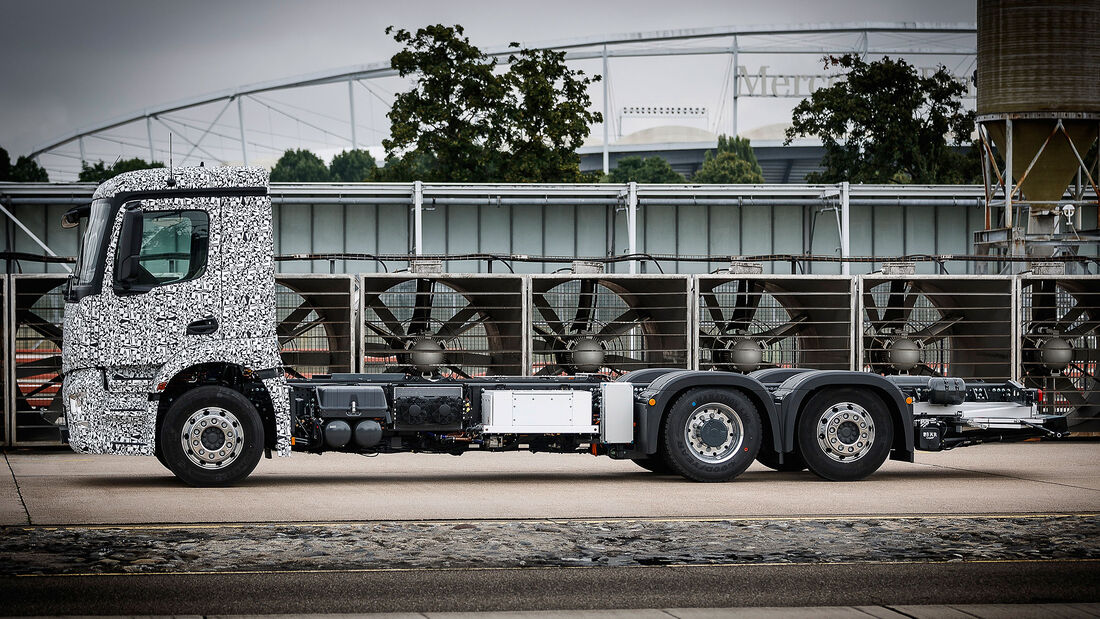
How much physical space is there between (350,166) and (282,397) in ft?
470

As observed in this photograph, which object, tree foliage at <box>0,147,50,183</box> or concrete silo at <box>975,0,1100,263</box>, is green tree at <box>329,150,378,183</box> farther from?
concrete silo at <box>975,0,1100,263</box>

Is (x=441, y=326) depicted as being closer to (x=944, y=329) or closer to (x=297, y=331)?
(x=297, y=331)

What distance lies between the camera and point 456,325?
73.6ft

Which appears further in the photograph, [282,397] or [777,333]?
[777,333]

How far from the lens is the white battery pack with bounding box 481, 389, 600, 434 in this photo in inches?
598

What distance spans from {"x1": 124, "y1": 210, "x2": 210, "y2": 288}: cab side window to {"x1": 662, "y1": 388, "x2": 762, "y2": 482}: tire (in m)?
5.75

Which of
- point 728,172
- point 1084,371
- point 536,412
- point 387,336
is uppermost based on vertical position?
point 728,172

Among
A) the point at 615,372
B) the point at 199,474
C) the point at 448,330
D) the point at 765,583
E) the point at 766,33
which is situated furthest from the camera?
the point at 766,33

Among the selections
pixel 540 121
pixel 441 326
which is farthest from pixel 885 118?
pixel 441 326

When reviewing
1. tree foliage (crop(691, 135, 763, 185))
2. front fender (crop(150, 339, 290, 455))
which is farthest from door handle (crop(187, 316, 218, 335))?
tree foliage (crop(691, 135, 763, 185))

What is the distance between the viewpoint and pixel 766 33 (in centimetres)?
12938

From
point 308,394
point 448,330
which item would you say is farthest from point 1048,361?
point 308,394

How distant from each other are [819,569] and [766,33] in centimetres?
12558

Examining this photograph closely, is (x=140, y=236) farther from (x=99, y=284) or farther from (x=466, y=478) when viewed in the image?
(x=466, y=478)
